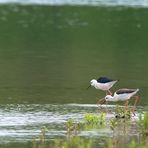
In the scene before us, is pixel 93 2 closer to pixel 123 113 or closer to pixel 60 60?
pixel 60 60

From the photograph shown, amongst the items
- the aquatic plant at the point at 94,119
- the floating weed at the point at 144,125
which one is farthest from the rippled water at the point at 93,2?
the floating weed at the point at 144,125

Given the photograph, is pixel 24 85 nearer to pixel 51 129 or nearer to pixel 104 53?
pixel 51 129

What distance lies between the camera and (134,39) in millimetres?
39062

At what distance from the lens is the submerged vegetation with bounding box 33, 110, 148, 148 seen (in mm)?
14219

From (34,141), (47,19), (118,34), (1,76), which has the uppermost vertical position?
(47,19)

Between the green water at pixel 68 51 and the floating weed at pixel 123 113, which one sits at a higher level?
the green water at pixel 68 51

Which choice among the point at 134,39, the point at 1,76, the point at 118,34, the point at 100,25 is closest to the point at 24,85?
the point at 1,76

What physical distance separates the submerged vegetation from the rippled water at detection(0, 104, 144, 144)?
175mm

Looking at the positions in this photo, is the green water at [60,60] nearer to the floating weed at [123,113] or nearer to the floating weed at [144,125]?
the floating weed at [144,125]

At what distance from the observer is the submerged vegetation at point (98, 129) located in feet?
46.6

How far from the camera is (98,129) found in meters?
16.6

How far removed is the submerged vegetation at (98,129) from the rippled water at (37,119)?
17 centimetres

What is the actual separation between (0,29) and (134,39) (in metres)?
7.90

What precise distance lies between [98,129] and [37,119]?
56.4 inches
